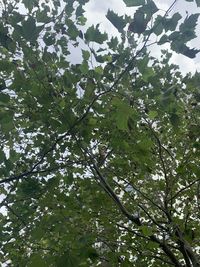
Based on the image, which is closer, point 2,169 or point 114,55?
point 114,55

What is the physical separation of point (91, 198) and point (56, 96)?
120 inches

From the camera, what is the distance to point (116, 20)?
2.52 m

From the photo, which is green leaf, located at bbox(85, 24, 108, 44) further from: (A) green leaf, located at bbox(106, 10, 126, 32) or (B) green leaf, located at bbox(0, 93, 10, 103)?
(B) green leaf, located at bbox(0, 93, 10, 103)

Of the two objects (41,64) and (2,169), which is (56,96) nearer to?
(41,64)

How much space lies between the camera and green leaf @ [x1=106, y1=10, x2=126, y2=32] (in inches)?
98.3

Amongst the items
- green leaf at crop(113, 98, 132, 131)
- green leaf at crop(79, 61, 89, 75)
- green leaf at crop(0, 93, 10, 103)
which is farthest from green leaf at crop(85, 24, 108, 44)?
green leaf at crop(0, 93, 10, 103)

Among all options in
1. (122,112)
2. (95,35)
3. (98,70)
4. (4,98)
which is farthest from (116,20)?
(4,98)

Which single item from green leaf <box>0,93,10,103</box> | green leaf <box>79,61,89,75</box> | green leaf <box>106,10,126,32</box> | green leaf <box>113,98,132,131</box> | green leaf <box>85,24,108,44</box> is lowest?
green leaf <box>113,98,132,131</box>

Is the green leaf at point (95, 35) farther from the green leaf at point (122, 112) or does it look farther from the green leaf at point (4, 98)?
the green leaf at point (4, 98)

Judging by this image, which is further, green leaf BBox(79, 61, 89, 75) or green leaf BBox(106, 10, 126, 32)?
green leaf BBox(79, 61, 89, 75)

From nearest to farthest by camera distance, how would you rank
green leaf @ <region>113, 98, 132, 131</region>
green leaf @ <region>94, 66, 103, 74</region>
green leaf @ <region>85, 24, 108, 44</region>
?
green leaf @ <region>113, 98, 132, 131</region> → green leaf @ <region>85, 24, 108, 44</region> → green leaf @ <region>94, 66, 103, 74</region>

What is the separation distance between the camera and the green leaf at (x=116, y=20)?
2.50m

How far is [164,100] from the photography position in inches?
98.3

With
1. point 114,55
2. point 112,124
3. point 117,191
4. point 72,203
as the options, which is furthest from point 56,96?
point 117,191
